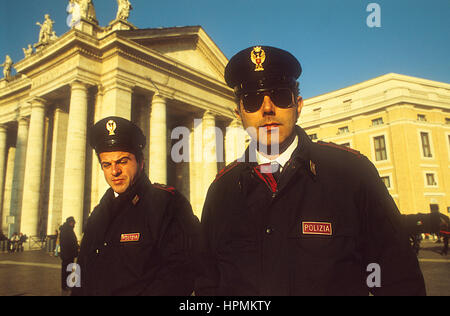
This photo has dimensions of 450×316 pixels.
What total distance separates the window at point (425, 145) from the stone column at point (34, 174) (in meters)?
34.5

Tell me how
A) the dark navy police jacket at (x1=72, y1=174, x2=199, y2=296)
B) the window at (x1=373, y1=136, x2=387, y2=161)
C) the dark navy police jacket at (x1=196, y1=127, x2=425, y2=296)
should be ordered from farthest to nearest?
the window at (x1=373, y1=136, x2=387, y2=161), the dark navy police jacket at (x1=72, y1=174, x2=199, y2=296), the dark navy police jacket at (x1=196, y1=127, x2=425, y2=296)

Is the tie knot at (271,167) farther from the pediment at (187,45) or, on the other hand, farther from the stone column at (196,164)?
the stone column at (196,164)

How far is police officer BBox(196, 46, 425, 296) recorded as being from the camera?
1614mm

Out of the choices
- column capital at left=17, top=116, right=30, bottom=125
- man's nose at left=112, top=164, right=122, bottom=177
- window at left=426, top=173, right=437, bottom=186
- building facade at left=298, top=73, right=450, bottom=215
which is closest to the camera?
man's nose at left=112, top=164, right=122, bottom=177

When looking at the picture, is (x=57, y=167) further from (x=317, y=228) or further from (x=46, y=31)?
(x=317, y=228)

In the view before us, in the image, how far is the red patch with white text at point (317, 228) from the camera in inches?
66.1

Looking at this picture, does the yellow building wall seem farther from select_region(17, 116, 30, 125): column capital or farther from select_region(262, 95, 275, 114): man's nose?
select_region(262, 95, 275, 114): man's nose

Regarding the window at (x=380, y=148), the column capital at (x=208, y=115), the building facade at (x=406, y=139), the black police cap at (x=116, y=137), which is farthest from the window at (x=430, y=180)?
the black police cap at (x=116, y=137)

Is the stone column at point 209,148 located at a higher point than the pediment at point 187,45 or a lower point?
lower

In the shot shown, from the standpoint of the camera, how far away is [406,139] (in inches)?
1267

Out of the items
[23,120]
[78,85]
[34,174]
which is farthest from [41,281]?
[23,120]

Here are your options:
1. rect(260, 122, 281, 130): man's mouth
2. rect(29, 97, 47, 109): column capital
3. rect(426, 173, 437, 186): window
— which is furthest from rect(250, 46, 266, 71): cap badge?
rect(426, 173, 437, 186): window

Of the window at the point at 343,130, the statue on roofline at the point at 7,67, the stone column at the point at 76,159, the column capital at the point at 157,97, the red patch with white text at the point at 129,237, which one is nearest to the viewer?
the red patch with white text at the point at 129,237

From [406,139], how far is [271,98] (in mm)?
35076
